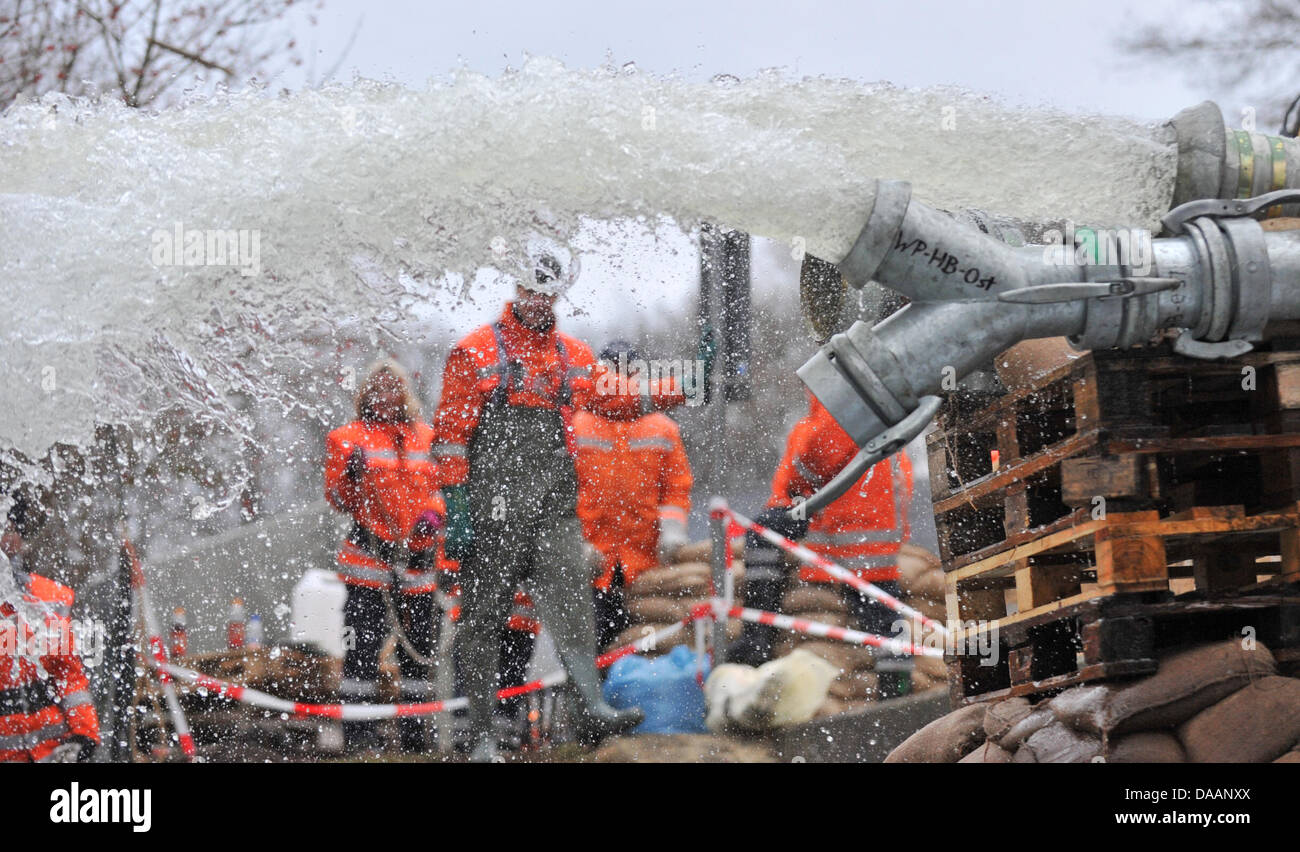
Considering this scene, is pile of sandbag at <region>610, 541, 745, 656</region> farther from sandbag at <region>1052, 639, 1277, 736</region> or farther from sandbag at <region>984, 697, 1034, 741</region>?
sandbag at <region>1052, 639, 1277, 736</region>

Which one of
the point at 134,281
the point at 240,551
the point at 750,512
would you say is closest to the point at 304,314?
the point at 134,281

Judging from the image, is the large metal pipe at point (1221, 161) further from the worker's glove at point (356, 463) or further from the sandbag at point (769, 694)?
the worker's glove at point (356, 463)

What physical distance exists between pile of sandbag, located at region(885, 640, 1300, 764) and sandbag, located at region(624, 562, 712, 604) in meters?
4.39

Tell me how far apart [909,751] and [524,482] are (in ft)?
6.74

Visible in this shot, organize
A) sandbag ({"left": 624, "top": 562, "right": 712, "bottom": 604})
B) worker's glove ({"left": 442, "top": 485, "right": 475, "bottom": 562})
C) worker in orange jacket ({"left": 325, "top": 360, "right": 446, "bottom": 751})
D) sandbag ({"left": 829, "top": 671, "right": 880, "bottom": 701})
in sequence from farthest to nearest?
sandbag ({"left": 624, "top": 562, "right": 712, "bottom": 604})
worker in orange jacket ({"left": 325, "top": 360, "right": 446, "bottom": 751})
sandbag ({"left": 829, "top": 671, "right": 880, "bottom": 701})
worker's glove ({"left": 442, "top": 485, "right": 475, "bottom": 562})

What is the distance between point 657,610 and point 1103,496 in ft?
14.4

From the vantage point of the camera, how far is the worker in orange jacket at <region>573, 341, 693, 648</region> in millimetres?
5879

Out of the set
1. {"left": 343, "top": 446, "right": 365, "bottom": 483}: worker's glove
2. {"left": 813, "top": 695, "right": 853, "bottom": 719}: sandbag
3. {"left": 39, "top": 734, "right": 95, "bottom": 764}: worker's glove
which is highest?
{"left": 343, "top": 446, "right": 365, "bottom": 483}: worker's glove

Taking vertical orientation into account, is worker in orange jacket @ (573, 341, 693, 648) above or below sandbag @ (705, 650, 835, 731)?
above

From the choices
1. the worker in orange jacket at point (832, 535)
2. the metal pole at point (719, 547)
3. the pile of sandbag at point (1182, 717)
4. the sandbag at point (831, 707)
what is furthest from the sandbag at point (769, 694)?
the pile of sandbag at point (1182, 717)

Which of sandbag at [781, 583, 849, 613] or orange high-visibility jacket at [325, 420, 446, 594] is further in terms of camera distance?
sandbag at [781, 583, 849, 613]

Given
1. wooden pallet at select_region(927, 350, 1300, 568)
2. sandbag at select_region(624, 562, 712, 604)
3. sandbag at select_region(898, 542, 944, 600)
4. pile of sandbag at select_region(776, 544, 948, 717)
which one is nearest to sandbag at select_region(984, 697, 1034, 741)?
wooden pallet at select_region(927, 350, 1300, 568)

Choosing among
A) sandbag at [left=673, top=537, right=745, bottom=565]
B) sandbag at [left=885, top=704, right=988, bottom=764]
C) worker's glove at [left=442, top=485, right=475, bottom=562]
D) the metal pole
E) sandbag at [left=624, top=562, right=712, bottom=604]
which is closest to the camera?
sandbag at [left=885, top=704, right=988, bottom=764]

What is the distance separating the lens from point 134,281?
283 centimetres
